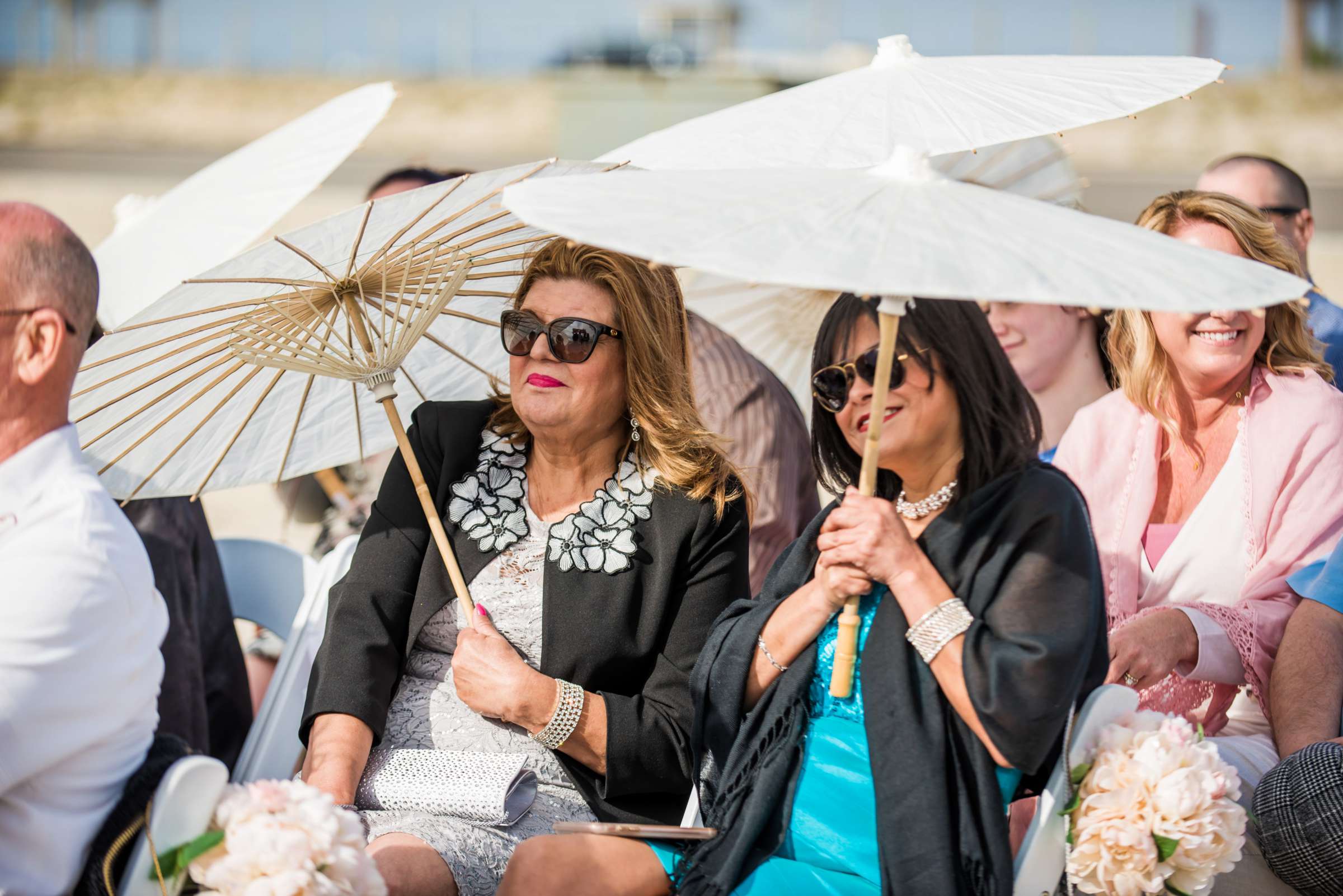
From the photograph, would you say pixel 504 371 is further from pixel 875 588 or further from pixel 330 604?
pixel 875 588

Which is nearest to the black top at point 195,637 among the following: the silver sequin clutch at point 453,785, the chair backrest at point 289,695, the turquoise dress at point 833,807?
the chair backrest at point 289,695

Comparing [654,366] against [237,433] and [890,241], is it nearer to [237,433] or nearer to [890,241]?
[237,433]

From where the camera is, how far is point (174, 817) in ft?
6.65

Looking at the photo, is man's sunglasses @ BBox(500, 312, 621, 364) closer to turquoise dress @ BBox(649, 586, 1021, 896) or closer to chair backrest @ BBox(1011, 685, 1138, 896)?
turquoise dress @ BBox(649, 586, 1021, 896)

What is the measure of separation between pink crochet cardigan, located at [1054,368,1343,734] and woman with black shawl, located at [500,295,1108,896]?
86 centimetres

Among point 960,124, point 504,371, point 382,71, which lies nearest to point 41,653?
point 504,371

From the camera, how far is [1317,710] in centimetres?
294

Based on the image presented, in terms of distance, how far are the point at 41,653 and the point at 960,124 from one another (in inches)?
91.8

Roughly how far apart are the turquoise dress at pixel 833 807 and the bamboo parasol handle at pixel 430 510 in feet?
2.85

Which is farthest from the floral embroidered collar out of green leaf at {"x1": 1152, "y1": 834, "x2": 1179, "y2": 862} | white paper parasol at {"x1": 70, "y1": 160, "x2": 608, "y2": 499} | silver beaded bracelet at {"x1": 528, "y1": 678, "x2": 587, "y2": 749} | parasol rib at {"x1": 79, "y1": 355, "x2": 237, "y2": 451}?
green leaf at {"x1": 1152, "y1": 834, "x2": 1179, "y2": 862}

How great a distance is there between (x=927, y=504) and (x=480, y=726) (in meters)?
1.13

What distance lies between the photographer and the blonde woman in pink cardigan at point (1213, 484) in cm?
306

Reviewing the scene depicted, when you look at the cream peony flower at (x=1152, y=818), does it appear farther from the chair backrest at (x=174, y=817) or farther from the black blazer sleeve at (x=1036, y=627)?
the chair backrest at (x=174, y=817)

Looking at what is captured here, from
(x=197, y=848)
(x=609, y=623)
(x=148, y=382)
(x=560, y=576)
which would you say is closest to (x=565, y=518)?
(x=560, y=576)
